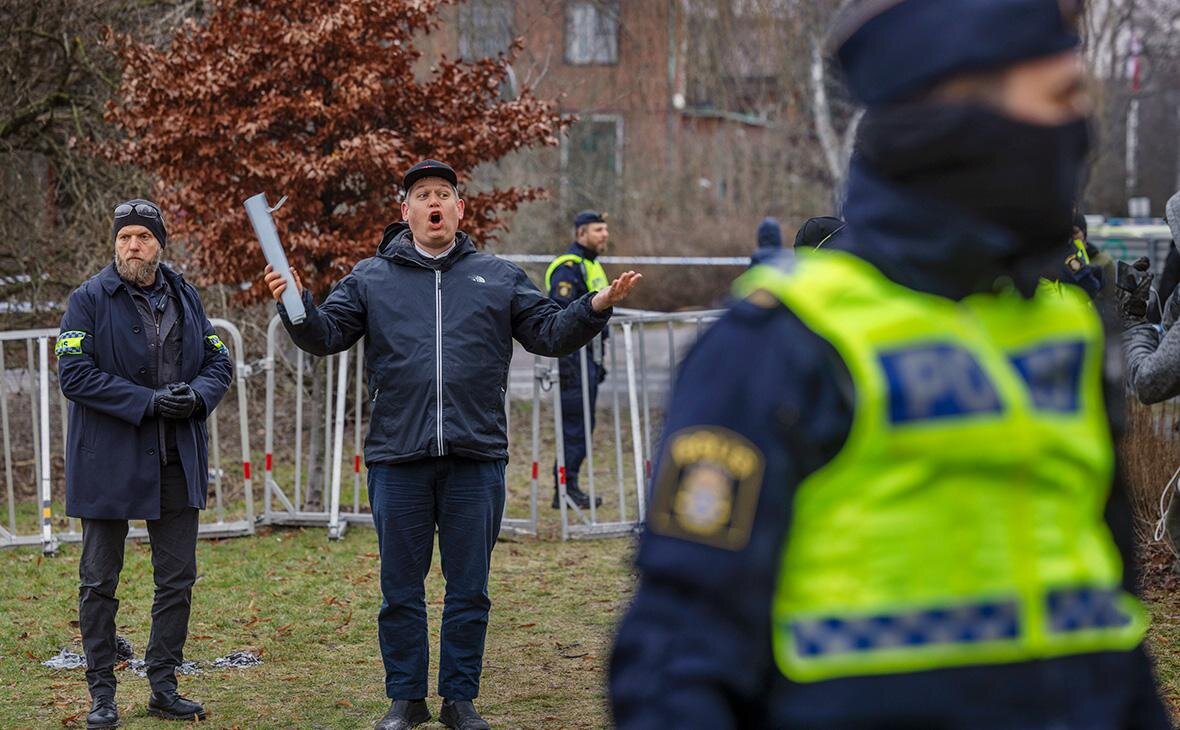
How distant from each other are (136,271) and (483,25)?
1506 cm

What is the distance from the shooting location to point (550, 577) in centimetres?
902

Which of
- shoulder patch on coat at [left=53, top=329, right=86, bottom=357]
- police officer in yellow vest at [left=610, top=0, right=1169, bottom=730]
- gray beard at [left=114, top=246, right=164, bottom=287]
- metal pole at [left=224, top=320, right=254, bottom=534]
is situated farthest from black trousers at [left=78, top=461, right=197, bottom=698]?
police officer in yellow vest at [left=610, top=0, right=1169, bottom=730]

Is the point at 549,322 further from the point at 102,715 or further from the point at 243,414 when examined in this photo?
the point at 243,414

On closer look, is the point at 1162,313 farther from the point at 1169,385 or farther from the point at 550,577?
the point at 550,577

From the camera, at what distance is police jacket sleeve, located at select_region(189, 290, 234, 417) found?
632cm

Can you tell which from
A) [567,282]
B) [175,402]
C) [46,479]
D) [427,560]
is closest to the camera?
[427,560]

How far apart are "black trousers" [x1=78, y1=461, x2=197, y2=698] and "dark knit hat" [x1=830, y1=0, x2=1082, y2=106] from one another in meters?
4.90

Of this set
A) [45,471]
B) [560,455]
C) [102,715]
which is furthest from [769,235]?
[102,715]

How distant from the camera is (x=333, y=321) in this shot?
589 centimetres

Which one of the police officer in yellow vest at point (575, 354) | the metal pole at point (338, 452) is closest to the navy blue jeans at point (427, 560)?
the metal pole at point (338, 452)

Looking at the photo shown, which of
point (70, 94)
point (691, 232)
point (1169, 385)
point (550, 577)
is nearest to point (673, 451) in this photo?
point (1169, 385)

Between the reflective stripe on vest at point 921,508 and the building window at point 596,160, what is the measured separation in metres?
22.9

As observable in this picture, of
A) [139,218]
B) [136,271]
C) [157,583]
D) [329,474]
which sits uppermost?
[139,218]

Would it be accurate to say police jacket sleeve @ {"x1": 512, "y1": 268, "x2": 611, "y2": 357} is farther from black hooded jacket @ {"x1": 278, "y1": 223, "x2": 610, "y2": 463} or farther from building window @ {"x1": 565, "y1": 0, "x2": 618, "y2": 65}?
building window @ {"x1": 565, "y1": 0, "x2": 618, "y2": 65}
